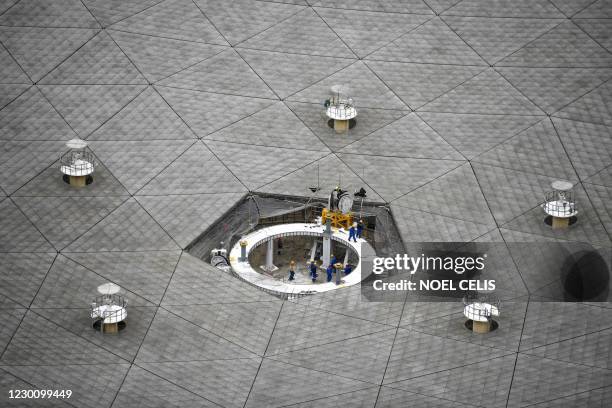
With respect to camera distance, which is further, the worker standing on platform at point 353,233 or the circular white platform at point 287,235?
the worker standing on platform at point 353,233

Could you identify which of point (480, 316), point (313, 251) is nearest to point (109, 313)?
point (313, 251)

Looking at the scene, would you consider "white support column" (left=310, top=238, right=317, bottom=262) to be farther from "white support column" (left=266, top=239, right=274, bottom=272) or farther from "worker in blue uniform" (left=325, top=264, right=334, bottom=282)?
"worker in blue uniform" (left=325, top=264, right=334, bottom=282)

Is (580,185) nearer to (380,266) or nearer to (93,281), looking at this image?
(380,266)

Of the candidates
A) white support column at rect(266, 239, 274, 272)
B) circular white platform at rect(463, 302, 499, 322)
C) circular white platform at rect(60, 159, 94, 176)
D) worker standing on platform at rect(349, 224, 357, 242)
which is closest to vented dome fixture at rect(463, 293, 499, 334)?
circular white platform at rect(463, 302, 499, 322)

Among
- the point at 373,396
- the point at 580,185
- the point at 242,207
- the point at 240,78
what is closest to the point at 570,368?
the point at 373,396

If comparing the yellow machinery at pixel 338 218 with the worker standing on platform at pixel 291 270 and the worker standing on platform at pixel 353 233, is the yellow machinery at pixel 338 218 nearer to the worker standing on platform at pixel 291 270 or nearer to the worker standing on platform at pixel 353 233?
the worker standing on platform at pixel 353 233

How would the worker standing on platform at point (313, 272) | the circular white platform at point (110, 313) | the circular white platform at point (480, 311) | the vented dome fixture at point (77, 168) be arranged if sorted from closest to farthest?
the circular white platform at point (110, 313), the circular white platform at point (480, 311), the worker standing on platform at point (313, 272), the vented dome fixture at point (77, 168)

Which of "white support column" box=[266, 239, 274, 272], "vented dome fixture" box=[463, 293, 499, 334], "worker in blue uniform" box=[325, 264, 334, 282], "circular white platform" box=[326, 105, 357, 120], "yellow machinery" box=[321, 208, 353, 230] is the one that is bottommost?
"vented dome fixture" box=[463, 293, 499, 334]

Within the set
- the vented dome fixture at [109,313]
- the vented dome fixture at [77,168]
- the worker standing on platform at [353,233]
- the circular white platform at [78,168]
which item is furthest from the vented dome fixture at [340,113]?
the vented dome fixture at [109,313]
